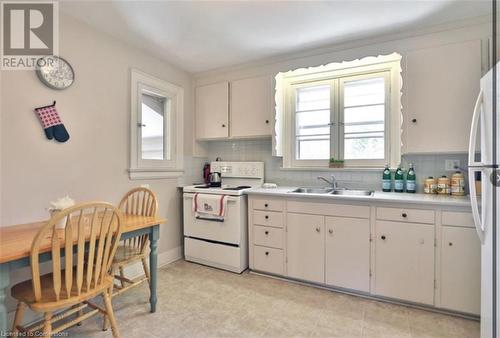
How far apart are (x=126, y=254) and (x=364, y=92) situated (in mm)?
2733

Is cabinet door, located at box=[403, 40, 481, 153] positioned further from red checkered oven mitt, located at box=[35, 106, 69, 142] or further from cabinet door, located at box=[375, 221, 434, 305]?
red checkered oven mitt, located at box=[35, 106, 69, 142]

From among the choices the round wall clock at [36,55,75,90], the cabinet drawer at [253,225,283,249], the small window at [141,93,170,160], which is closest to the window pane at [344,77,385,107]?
the cabinet drawer at [253,225,283,249]

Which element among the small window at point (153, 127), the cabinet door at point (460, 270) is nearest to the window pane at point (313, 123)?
the cabinet door at point (460, 270)

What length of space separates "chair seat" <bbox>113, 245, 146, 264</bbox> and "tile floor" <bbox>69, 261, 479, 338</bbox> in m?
0.44

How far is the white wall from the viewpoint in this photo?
5.83 feet

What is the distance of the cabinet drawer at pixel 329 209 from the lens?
2189 mm

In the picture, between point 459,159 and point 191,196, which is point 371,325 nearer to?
point 459,159

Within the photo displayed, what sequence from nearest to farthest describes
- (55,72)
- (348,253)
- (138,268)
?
(55,72), (348,253), (138,268)

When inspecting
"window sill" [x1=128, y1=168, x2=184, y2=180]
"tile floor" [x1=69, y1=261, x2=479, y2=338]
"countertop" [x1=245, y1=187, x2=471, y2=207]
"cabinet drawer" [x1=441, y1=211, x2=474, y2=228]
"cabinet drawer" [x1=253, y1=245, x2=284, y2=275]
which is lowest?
"tile floor" [x1=69, y1=261, x2=479, y2=338]

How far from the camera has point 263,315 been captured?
1.97 m

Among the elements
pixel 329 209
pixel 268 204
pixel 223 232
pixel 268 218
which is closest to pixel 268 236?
pixel 268 218

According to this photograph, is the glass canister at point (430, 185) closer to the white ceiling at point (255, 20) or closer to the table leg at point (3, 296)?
the white ceiling at point (255, 20)

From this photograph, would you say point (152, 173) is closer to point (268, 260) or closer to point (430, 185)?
point (268, 260)

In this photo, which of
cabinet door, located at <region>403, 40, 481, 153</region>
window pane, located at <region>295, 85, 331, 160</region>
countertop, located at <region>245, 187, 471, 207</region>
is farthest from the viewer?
window pane, located at <region>295, 85, 331, 160</region>
